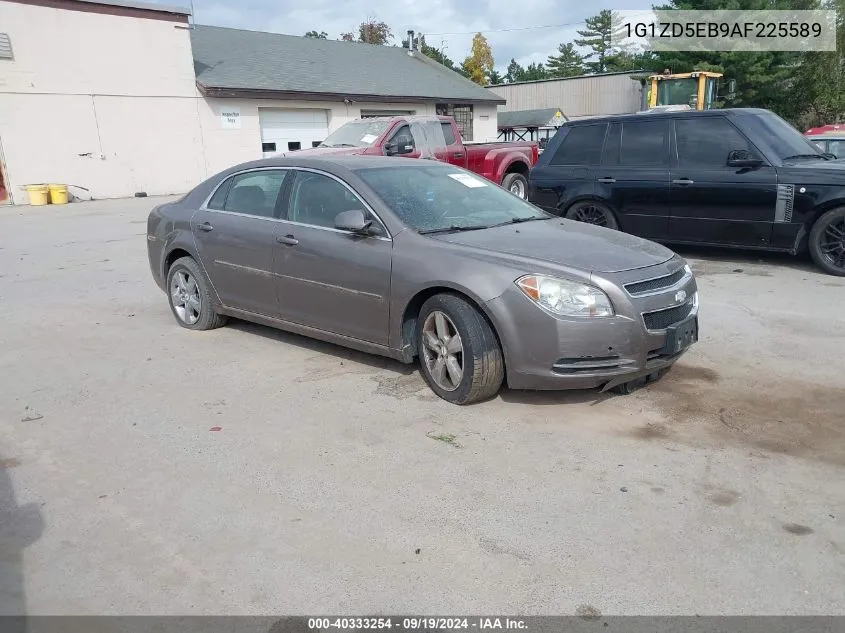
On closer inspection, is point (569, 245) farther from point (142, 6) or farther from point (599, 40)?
point (599, 40)

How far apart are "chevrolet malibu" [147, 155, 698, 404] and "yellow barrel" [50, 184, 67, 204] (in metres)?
17.0

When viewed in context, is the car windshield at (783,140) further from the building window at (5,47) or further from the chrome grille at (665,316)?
the building window at (5,47)

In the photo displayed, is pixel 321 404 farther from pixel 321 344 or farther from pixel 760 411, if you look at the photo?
pixel 760 411

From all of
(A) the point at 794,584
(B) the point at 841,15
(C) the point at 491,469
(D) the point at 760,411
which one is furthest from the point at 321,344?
(B) the point at 841,15

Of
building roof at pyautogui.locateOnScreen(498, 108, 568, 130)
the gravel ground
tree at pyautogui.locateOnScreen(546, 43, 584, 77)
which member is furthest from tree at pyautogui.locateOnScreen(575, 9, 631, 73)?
the gravel ground

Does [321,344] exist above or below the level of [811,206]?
below

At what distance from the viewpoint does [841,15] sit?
40469mm

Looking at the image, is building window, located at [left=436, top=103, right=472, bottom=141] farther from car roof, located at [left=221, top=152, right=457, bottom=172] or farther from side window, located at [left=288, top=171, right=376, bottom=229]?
side window, located at [left=288, top=171, right=376, bottom=229]

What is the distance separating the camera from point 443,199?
5324 millimetres

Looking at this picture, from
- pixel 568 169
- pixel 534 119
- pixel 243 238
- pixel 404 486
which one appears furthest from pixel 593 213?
pixel 534 119

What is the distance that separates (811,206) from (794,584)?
A: 605 cm

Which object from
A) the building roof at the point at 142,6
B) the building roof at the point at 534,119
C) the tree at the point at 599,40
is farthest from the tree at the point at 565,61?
the building roof at the point at 142,6

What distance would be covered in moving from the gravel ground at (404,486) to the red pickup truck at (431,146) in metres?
7.99

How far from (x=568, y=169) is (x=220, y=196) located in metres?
5.16
